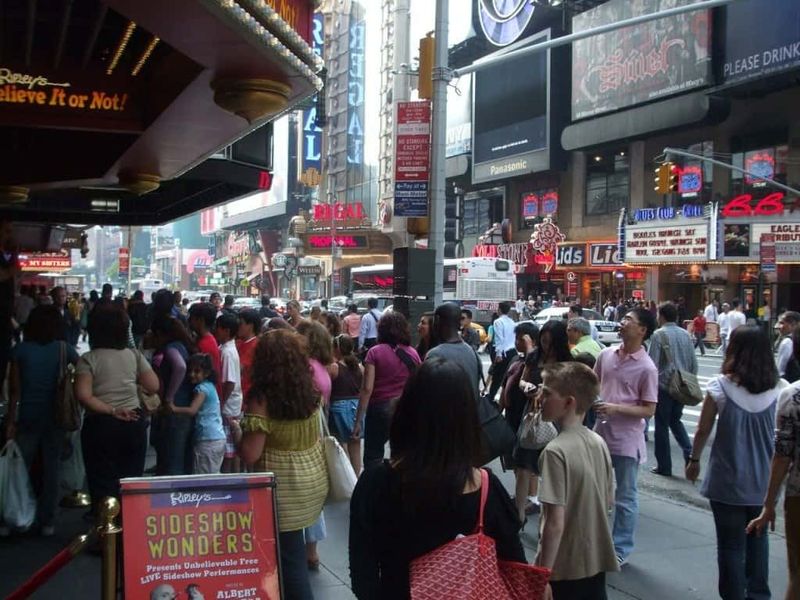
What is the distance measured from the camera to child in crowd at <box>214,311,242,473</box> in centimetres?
696

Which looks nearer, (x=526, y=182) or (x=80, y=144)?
(x=80, y=144)

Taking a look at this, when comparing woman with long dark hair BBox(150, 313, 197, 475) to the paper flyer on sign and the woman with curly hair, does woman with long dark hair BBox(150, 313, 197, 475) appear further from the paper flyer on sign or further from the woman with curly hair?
the paper flyer on sign

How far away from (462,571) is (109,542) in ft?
4.81

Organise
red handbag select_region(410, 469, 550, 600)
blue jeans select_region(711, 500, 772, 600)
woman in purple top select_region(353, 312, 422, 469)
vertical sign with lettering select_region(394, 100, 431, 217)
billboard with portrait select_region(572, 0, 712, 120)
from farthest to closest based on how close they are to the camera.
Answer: billboard with portrait select_region(572, 0, 712, 120), vertical sign with lettering select_region(394, 100, 431, 217), woman in purple top select_region(353, 312, 422, 469), blue jeans select_region(711, 500, 772, 600), red handbag select_region(410, 469, 550, 600)

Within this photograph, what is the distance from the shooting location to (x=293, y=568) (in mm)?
4352

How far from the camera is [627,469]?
6129 millimetres

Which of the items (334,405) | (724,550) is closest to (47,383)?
(334,405)

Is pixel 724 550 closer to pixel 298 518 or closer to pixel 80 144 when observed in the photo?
pixel 298 518

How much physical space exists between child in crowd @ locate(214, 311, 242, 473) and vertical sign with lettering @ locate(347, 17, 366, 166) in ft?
234

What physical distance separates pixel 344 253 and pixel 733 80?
33884mm

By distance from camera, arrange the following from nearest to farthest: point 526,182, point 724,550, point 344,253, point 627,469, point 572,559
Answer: point 572,559 → point 724,550 → point 627,469 → point 526,182 → point 344,253

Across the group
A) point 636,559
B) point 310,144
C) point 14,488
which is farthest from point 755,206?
point 310,144

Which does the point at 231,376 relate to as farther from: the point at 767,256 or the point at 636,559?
the point at 767,256

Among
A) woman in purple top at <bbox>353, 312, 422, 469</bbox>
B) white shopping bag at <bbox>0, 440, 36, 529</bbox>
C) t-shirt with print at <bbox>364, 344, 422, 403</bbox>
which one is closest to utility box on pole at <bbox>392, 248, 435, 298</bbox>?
woman in purple top at <bbox>353, 312, 422, 469</bbox>
